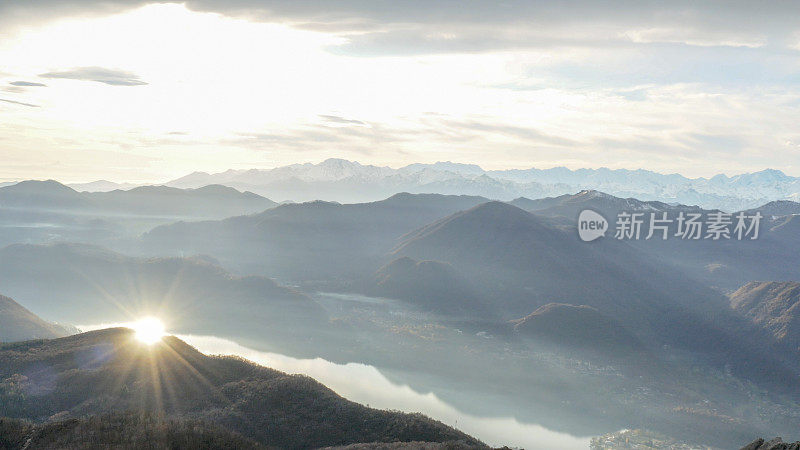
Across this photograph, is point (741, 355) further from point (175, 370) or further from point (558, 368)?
point (175, 370)

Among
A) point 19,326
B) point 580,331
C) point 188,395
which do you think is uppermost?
point 188,395

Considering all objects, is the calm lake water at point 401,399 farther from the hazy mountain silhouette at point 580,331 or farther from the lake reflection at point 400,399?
the hazy mountain silhouette at point 580,331

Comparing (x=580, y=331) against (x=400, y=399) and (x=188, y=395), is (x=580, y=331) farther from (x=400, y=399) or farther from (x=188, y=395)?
(x=188, y=395)

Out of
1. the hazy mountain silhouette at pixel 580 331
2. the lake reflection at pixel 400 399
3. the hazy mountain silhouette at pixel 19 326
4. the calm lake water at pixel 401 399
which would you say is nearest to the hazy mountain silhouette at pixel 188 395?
the lake reflection at pixel 400 399

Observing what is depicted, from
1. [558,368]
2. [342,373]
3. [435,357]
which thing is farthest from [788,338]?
[342,373]

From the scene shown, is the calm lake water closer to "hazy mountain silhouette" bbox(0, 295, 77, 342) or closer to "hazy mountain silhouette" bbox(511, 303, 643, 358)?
"hazy mountain silhouette" bbox(0, 295, 77, 342)

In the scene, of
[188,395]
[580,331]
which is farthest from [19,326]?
[580,331]

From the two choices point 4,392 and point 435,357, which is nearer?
point 4,392
